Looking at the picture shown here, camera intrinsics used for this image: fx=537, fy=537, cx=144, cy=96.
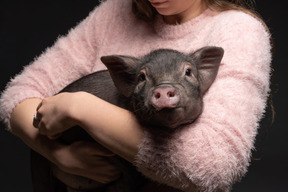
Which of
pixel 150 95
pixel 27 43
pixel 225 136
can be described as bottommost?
pixel 27 43

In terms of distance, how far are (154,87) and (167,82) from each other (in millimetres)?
45

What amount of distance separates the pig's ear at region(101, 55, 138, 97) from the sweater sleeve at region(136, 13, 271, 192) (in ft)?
0.92

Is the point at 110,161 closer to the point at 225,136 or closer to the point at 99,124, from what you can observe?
the point at 99,124

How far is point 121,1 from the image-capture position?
2498 millimetres

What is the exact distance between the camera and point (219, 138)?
1712mm

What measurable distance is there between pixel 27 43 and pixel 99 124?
5.86ft

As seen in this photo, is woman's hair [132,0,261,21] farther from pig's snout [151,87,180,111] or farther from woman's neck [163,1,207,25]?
pig's snout [151,87,180,111]

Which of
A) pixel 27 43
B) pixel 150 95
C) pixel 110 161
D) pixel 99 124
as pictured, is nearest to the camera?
pixel 150 95

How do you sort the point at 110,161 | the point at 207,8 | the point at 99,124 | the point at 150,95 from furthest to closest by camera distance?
the point at 207,8 → the point at 110,161 → the point at 99,124 → the point at 150,95

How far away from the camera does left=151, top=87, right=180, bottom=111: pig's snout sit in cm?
158

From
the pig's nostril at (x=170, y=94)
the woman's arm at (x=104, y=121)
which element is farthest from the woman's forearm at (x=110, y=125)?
the pig's nostril at (x=170, y=94)

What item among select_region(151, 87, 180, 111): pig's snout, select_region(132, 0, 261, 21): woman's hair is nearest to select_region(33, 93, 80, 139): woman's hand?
select_region(151, 87, 180, 111): pig's snout

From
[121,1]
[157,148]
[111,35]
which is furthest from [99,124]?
[121,1]

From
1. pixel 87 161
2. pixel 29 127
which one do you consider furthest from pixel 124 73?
pixel 29 127
